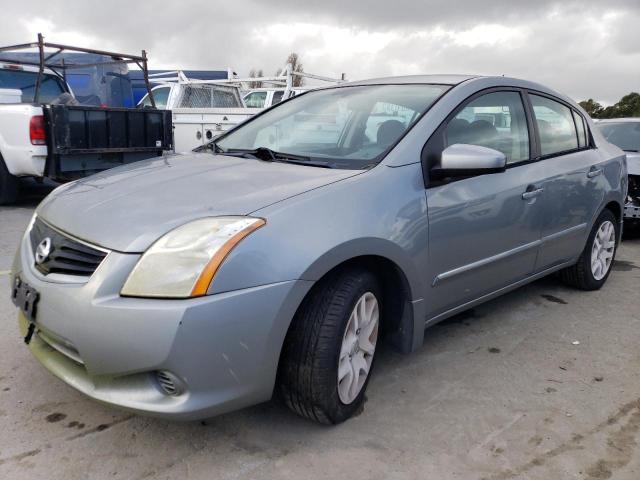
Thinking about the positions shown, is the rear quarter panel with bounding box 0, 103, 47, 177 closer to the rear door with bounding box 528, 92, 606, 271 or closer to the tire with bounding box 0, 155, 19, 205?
the tire with bounding box 0, 155, 19, 205

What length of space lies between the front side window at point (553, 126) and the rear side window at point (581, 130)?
0.06 m

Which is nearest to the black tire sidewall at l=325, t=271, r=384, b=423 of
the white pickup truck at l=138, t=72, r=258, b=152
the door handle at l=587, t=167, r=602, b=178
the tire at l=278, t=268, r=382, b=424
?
the tire at l=278, t=268, r=382, b=424

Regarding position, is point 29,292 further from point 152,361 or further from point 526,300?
point 526,300

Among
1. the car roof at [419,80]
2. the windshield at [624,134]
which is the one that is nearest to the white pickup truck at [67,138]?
the car roof at [419,80]

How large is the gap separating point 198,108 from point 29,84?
8.71 feet

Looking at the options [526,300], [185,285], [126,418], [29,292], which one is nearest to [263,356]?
[185,285]

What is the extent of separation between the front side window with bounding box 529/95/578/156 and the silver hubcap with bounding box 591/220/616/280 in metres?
0.78

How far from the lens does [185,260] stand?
196 centimetres

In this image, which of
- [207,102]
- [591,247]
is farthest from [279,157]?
[207,102]

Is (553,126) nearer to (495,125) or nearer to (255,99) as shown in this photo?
(495,125)

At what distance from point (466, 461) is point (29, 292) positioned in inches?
72.4

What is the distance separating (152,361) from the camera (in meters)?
1.91

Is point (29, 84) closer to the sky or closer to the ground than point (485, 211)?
closer to the sky

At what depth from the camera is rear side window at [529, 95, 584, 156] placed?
11.8 feet
